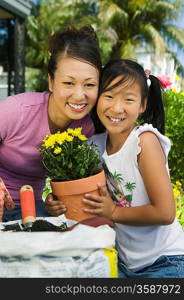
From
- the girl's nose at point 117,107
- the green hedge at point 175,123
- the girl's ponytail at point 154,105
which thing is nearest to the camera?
the girl's nose at point 117,107

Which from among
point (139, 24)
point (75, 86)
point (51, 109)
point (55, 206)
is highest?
point (139, 24)

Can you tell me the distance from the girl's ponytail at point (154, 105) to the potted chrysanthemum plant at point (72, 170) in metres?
0.48

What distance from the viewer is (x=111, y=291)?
120cm

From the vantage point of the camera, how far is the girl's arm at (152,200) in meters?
1.62

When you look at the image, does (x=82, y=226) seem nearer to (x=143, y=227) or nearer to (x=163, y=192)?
(x=163, y=192)

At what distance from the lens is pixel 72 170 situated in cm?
158

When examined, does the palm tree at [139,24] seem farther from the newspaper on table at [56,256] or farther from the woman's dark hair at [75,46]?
the newspaper on table at [56,256]

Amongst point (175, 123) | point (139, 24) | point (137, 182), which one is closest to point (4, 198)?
point (137, 182)

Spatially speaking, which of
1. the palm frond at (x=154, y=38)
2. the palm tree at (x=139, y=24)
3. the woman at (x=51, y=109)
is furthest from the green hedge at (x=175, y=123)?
the palm frond at (x=154, y=38)

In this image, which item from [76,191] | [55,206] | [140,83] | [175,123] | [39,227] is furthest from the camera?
[175,123]

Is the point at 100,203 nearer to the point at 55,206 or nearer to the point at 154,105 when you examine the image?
the point at 55,206

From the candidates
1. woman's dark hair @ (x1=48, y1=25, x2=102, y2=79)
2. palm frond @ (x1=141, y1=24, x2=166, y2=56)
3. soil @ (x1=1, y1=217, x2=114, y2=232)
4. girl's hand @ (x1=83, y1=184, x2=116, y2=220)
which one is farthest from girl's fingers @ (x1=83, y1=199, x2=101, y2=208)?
palm frond @ (x1=141, y1=24, x2=166, y2=56)

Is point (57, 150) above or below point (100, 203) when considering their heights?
above

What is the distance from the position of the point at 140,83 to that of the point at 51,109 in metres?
0.50
